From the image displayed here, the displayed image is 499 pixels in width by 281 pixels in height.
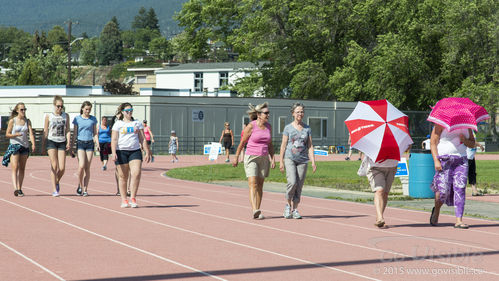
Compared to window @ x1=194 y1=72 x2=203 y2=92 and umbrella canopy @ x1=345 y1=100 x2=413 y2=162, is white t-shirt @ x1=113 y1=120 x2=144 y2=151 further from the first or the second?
window @ x1=194 y1=72 x2=203 y2=92

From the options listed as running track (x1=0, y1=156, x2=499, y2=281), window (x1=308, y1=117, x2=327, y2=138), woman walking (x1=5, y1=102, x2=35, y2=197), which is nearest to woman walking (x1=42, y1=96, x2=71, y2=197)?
woman walking (x1=5, y1=102, x2=35, y2=197)

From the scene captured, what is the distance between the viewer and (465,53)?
55.7 metres

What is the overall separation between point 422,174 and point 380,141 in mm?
5938

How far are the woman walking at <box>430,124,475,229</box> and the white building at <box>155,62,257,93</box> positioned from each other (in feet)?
249

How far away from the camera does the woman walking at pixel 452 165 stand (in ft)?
39.6

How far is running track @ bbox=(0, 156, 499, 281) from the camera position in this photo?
816cm

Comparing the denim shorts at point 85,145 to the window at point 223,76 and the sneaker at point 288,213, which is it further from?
the window at point 223,76

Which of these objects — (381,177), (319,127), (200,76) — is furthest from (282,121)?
(200,76)

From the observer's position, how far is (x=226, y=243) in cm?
1019

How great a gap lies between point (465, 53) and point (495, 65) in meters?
2.11

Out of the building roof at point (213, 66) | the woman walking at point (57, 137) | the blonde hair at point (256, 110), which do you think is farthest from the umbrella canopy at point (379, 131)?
the building roof at point (213, 66)

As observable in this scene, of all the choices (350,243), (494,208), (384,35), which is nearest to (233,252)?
(350,243)

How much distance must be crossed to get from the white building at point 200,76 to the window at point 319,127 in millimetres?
35124

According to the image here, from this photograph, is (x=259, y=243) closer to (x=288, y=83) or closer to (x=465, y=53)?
(x=465, y=53)
